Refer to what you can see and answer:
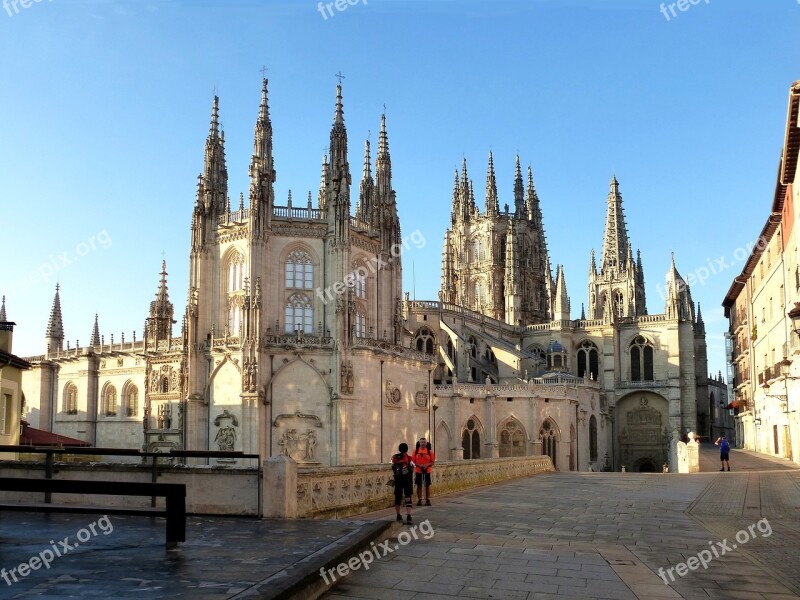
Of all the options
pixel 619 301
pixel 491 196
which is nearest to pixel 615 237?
pixel 619 301

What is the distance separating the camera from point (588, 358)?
3034 inches

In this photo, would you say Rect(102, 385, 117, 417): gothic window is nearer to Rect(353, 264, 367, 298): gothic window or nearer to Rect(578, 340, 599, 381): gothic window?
Rect(353, 264, 367, 298): gothic window

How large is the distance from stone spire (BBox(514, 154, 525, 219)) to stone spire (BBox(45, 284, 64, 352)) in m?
51.1

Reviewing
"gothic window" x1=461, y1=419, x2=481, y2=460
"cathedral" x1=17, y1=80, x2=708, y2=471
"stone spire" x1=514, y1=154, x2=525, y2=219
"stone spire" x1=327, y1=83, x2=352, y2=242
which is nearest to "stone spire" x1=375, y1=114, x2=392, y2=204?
"cathedral" x1=17, y1=80, x2=708, y2=471

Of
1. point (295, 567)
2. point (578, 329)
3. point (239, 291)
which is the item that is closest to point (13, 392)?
point (239, 291)

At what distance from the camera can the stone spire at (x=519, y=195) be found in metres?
93.6

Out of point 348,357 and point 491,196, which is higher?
point 491,196

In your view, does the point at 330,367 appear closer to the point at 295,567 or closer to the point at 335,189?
the point at 335,189

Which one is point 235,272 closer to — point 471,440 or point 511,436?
point 471,440

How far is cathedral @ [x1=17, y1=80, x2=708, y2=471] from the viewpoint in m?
44.0

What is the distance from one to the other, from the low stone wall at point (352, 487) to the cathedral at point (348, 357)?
18.5 metres

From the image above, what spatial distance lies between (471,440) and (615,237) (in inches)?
1808

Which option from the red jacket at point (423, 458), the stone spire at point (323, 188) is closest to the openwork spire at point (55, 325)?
the stone spire at point (323, 188)

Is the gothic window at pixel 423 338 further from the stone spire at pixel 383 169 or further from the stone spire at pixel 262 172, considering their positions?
the stone spire at pixel 262 172
